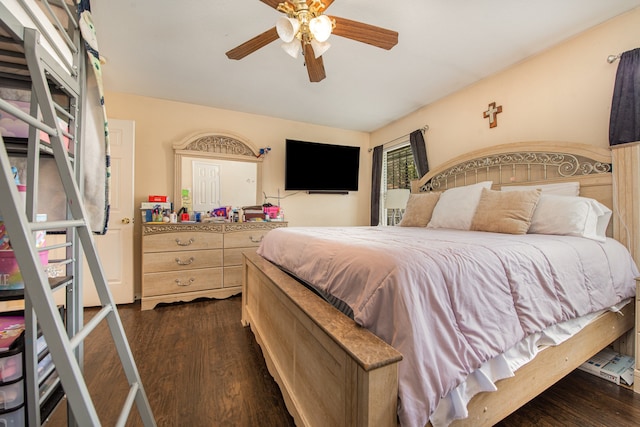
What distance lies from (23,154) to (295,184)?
9.82 feet

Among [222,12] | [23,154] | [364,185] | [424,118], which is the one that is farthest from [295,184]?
[23,154]

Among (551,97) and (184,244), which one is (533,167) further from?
(184,244)

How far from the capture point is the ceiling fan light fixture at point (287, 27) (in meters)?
1.47

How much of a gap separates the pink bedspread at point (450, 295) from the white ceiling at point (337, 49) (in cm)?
171

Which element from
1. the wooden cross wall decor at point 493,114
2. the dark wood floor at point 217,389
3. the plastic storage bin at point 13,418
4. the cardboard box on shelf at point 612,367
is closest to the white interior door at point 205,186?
the dark wood floor at point 217,389

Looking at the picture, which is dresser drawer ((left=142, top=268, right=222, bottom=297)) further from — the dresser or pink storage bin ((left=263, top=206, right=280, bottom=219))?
pink storage bin ((left=263, top=206, right=280, bottom=219))

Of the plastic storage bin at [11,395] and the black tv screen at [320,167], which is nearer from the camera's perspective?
the plastic storage bin at [11,395]

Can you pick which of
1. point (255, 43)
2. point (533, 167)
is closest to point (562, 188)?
point (533, 167)

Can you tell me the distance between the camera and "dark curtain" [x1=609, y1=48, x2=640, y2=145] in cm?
180

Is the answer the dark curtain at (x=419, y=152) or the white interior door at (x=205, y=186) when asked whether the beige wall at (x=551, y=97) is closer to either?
the dark curtain at (x=419, y=152)

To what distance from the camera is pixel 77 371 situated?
0.64 metres

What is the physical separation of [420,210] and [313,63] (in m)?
1.76

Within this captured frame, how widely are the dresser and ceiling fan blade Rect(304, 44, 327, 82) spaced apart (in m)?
1.96

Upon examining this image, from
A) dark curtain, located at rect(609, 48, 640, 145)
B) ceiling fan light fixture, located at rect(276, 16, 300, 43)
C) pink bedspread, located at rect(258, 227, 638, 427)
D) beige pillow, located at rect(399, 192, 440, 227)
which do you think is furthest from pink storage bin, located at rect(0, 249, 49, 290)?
dark curtain, located at rect(609, 48, 640, 145)
